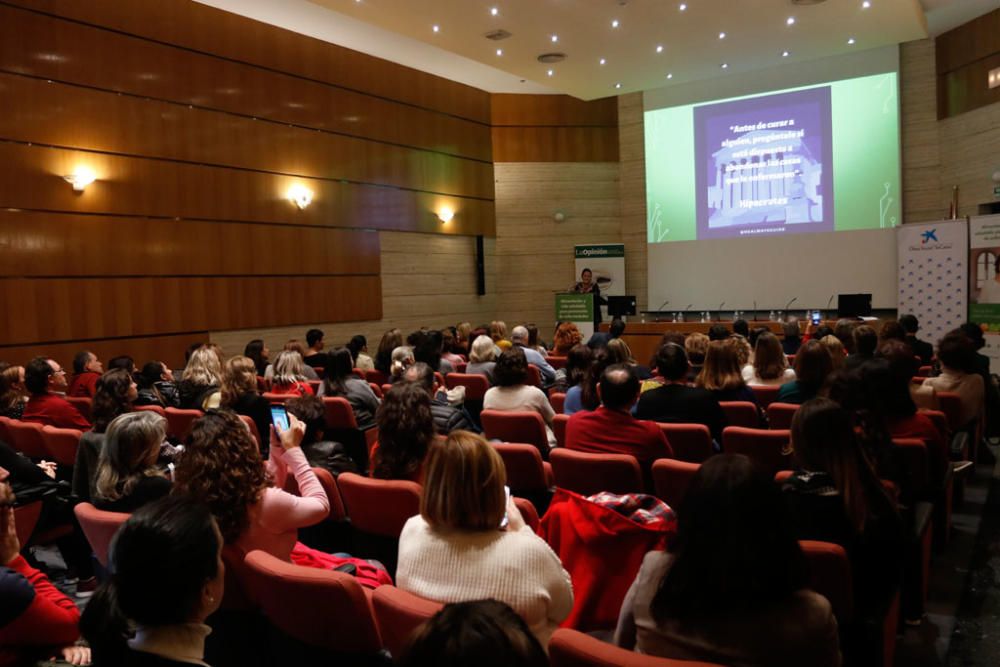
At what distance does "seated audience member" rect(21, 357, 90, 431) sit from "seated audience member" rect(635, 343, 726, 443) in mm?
3744

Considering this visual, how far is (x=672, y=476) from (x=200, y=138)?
333 inches

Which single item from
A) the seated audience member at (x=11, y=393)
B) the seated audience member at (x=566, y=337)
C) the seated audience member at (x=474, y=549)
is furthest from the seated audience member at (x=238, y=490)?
the seated audience member at (x=566, y=337)

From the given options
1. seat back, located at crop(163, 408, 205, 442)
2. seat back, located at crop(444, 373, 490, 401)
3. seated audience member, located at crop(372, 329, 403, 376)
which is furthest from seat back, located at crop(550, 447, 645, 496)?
seated audience member, located at crop(372, 329, 403, 376)

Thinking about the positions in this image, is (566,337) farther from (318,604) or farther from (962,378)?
(318,604)

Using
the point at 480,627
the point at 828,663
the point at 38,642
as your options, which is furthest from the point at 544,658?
the point at 38,642

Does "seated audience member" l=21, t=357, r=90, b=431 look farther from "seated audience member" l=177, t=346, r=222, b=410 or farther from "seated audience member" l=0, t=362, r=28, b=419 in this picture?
"seated audience member" l=177, t=346, r=222, b=410

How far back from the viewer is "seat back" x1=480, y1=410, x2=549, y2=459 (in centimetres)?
441

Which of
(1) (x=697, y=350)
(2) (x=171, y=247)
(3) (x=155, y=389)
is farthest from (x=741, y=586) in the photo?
(2) (x=171, y=247)

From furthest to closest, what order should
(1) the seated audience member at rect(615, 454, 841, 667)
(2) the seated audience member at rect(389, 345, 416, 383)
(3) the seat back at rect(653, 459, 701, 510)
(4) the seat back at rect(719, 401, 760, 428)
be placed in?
1. (2) the seated audience member at rect(389, 345, 416, 383)
2. (4) the seat back at rect(719, 401, 760, 428)
3. (3) the seat back at rect(653, 459, 701, 510)
4. (1) the seated audience member at rect(615, 454, 841, 667)

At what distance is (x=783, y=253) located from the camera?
1262 centimetres

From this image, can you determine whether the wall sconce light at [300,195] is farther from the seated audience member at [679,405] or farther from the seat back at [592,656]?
the seat back at [592,656]

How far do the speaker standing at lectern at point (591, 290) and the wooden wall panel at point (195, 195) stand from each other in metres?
2.39

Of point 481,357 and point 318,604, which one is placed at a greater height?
point 481,357

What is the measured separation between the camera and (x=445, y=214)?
13.2m
